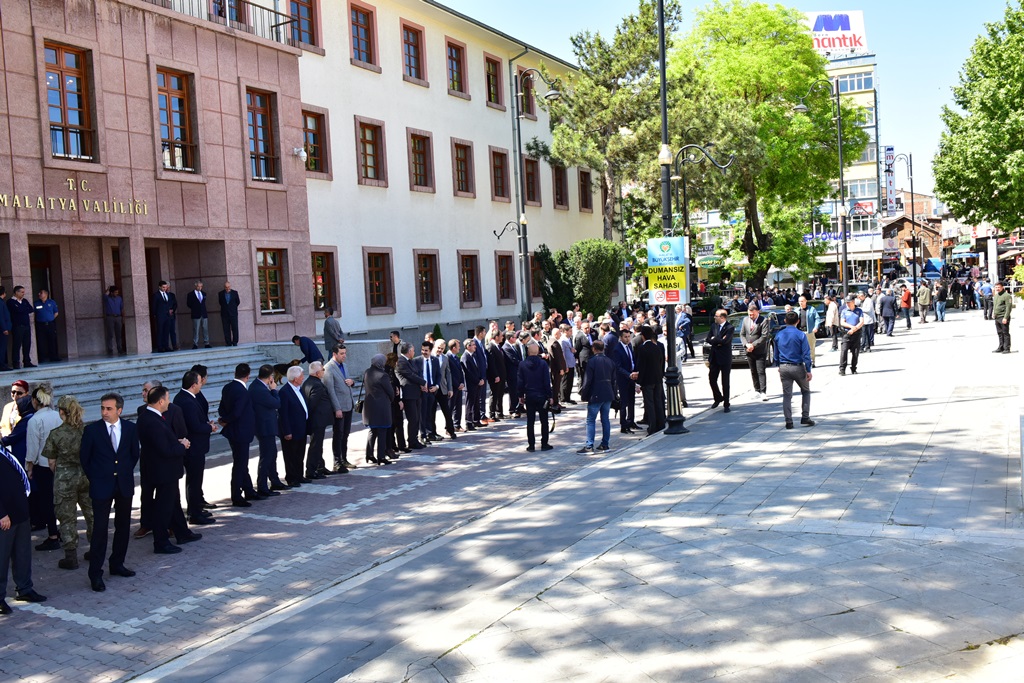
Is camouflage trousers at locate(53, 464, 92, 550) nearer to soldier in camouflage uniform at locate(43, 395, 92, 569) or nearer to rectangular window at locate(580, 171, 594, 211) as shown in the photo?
A: soldier in camouflage uniform at locate(43, 395, 92, 569)

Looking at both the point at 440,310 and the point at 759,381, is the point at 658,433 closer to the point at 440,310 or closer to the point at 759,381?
the point at 759,381

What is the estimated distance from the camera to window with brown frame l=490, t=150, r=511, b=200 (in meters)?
35.1

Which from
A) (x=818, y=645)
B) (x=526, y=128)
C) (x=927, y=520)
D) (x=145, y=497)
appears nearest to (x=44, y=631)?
(x=145, y=497)

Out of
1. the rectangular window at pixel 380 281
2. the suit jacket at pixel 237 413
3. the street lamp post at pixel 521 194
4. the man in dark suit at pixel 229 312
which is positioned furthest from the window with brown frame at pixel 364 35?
the suit jacket at pixel 237 413

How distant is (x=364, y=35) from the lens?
94.2ft

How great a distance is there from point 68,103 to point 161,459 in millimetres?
13235

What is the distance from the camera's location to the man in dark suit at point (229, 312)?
22.2m

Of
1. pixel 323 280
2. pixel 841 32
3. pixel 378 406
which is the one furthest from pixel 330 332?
pixel 841 32

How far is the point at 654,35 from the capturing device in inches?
1313

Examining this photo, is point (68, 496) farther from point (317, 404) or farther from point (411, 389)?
point (411, 389)

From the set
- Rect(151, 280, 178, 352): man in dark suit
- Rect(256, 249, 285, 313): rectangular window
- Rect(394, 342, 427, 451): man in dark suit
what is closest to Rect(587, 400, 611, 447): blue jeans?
Rect(394, 342, 427, 451): man in dark suit

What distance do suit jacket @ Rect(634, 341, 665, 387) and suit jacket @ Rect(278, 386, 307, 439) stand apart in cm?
555

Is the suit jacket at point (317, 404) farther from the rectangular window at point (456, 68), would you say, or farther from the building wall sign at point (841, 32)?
the building wall sign at point (841, 32)

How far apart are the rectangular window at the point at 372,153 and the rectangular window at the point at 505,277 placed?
7353 mm
